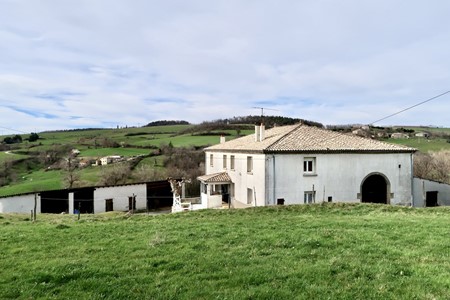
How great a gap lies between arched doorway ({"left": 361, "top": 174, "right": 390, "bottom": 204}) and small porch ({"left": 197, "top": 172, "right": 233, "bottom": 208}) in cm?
1218

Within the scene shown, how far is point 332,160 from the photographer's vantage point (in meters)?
27.9

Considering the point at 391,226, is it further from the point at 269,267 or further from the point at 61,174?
the point at 61,174

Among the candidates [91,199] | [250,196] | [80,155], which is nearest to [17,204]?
[91,199]

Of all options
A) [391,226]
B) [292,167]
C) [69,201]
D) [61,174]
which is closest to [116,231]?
[391,226]

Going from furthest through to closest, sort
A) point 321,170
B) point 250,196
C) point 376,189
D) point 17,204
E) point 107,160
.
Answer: point 107,160 → point 17,204 → point 250,196 → point 376,189 → point 321,170

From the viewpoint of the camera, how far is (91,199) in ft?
131

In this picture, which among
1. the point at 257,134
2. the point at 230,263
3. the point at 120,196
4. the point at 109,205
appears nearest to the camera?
the point at 230,263

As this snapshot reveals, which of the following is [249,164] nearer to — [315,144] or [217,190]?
[315,144]

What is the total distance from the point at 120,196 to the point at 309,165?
983 inches

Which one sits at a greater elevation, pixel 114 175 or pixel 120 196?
pixel 114 175

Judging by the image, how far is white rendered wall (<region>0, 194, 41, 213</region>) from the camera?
33.3 m

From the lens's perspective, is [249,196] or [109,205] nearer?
[249,196]

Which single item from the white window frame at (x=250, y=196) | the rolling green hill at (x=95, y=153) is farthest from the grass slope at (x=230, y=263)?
the rolling green hill at (x=95, y=153)

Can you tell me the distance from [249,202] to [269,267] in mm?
22951
